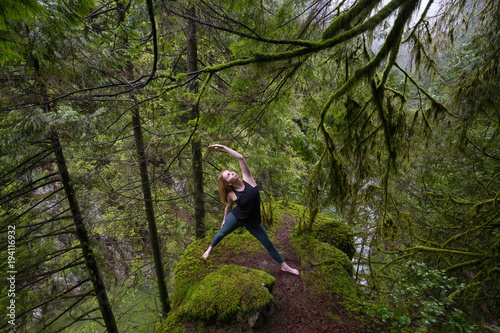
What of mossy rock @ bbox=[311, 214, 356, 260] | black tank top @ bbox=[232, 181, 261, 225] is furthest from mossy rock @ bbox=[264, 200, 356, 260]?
black tank top @ bbox=[232, 181, 261, 225]

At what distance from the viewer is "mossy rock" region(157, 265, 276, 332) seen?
102 inches

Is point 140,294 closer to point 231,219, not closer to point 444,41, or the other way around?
point 231,219

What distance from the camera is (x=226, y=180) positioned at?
11.3 ft

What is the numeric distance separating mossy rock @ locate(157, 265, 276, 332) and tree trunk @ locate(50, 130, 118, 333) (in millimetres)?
3376

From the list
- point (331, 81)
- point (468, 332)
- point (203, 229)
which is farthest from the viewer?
point (203, 229)

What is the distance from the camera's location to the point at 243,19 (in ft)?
9.88

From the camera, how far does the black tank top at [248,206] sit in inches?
132

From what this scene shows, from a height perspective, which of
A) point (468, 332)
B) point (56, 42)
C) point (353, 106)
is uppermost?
point (56, 42)

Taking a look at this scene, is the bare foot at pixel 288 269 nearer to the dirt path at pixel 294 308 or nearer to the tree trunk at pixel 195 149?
the dirt path at pixel 294 308

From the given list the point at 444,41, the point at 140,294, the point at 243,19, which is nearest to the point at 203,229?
the point at 243,19

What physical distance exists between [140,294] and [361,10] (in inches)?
621

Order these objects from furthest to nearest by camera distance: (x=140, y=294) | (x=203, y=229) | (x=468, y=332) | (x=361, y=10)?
1. (x=140, y=294)
2. (x=203, y=229)
3. (x=361, y=10)
4. (x=468, y=332)

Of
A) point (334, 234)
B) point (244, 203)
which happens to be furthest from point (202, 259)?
point (334, 234)

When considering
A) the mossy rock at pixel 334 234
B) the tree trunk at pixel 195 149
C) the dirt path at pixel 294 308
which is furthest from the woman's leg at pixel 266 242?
the tree trunk at pixel 195 149
